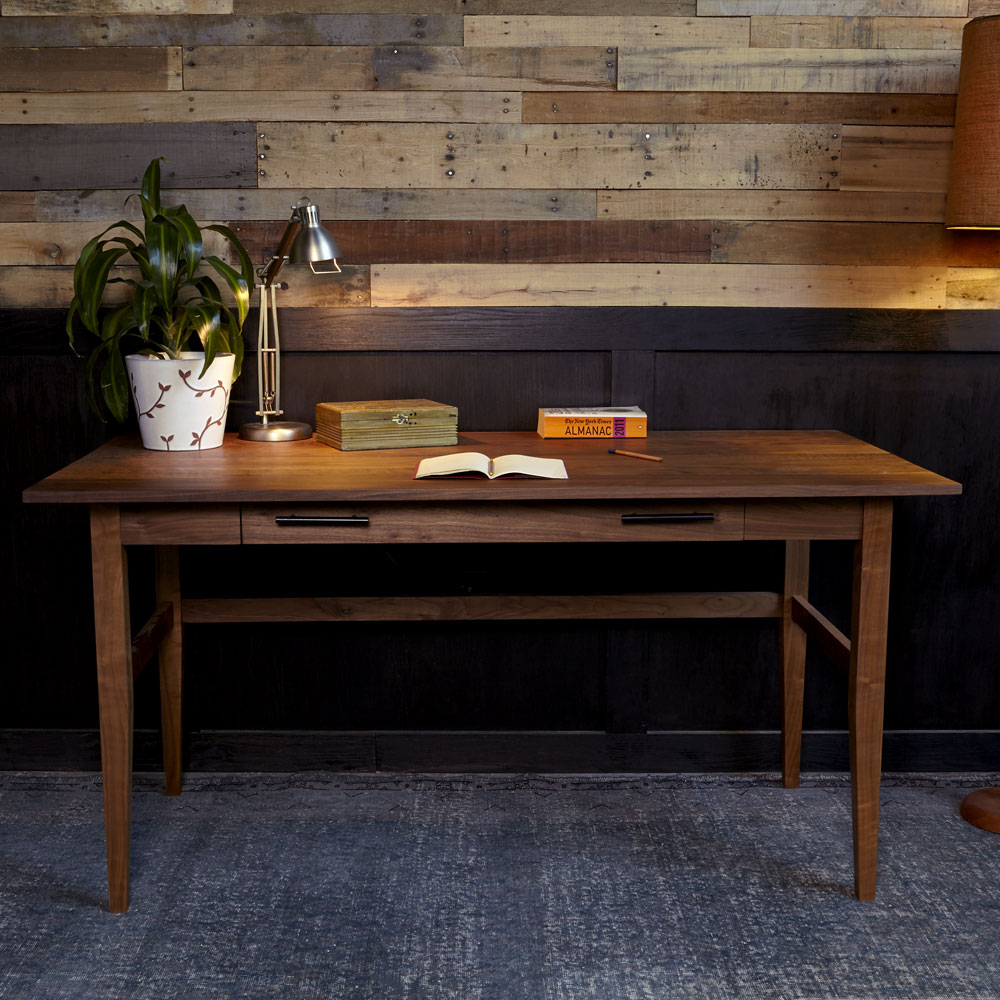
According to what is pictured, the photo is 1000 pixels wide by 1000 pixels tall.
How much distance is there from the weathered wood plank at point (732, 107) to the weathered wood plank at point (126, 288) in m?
0.58

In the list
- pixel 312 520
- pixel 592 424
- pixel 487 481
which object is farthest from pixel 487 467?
pixel 592 424

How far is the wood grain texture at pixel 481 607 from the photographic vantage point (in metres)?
2.55

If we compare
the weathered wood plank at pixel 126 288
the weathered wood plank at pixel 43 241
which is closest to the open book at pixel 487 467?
the weathered wood plank at pixel 126 288

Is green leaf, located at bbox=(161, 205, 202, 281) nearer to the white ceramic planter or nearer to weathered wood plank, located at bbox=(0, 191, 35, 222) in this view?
the white ceramic planter

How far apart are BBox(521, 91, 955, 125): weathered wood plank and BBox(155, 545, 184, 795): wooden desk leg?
4.43ft

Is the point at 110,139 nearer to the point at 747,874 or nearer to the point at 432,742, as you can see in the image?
the point at 432,742

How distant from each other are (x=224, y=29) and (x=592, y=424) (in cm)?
125

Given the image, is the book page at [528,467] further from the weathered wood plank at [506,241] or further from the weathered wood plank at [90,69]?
the weathered wood plank at [90,69]

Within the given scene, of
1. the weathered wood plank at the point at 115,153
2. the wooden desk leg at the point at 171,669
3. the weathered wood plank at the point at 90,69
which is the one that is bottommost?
the wooden desk leg at the point at 171,669

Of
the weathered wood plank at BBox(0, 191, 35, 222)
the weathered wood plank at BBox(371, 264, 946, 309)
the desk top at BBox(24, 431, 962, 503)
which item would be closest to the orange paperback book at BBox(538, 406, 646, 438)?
the desk top at BBox(24, 431, 962, 503)

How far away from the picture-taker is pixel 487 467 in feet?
6.85

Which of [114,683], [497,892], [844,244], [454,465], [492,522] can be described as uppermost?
[844,244]

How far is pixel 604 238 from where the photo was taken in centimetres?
263

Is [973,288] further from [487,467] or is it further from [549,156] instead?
[487,467]
